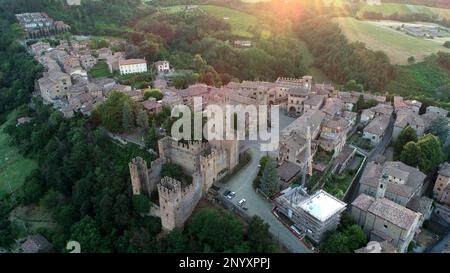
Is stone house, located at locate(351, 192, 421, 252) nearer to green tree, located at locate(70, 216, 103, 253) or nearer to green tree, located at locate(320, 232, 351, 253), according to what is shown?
green tree, located at locate(320, 232, 351, 253)

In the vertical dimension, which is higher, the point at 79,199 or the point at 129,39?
the point at 129,39

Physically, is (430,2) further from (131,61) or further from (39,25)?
(39,25)

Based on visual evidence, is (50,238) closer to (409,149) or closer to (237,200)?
(237,200)

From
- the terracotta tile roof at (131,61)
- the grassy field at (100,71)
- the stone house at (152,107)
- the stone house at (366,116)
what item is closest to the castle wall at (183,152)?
the stone house at (152,107)

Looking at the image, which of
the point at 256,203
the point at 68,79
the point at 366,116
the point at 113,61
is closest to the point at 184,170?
the point at 256,203

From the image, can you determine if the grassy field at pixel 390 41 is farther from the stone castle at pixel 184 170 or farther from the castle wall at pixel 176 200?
the castle wall at pixel 176 200

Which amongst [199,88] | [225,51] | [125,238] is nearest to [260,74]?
[225,51]

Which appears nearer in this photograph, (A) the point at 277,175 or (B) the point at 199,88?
(A) the point at 277,175

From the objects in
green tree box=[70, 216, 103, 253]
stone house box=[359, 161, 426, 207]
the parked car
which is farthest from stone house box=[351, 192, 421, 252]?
green tree box=[70, 216, 103, 253]
